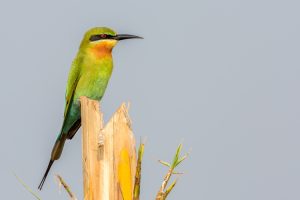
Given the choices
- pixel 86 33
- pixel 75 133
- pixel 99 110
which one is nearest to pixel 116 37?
pixel 86 33

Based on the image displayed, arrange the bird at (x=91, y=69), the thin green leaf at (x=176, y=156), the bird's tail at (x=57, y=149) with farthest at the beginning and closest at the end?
the bird at (x=91, y=69) → the bird's tail at (x=57, y=149) → the thin green leaf at (x=176, y=156)

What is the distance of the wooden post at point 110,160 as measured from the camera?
2207 mm

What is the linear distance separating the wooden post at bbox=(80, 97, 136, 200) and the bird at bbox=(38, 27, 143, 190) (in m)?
2.25

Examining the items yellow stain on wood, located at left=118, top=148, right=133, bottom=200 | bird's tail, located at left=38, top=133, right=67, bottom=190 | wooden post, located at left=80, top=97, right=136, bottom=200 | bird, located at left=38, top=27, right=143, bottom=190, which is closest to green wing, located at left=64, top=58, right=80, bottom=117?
bird, located at left=38, top=27, right=143, bottom=190

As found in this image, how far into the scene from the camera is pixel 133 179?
7.29 ft

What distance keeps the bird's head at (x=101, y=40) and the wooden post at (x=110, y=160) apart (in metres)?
2.49

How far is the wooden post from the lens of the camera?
2207 millimetres

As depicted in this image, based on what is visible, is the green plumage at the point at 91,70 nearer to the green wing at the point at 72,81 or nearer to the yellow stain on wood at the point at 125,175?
the green wing at the point at 72,81

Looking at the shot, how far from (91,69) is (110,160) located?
2600mm

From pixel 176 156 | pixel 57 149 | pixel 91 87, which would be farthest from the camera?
pixel 91 87

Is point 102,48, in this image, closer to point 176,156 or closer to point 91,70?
point 91,70

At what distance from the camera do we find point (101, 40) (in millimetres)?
4824

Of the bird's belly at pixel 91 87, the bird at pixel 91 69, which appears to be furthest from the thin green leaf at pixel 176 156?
the bird's belly at pixel 91 87

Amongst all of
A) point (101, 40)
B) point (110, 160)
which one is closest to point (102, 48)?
point (101, 40)
